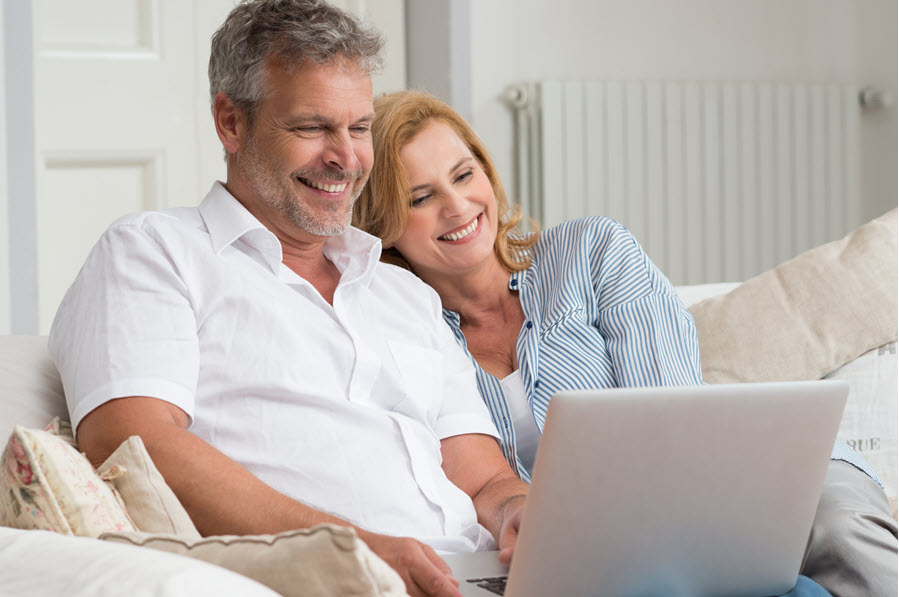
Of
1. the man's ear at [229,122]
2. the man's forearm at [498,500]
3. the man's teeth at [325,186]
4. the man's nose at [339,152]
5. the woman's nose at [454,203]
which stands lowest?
the man's forearm at [498,500]

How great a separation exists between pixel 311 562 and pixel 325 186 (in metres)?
0.80

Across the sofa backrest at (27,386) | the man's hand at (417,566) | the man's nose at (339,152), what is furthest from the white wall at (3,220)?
the man's hand at (417,566)

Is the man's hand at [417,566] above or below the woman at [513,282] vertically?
below

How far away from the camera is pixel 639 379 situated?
1630 mm

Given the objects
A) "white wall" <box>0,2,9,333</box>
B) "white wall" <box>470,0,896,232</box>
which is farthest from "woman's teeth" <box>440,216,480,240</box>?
"white wall" <box>470,0,896,232</box>

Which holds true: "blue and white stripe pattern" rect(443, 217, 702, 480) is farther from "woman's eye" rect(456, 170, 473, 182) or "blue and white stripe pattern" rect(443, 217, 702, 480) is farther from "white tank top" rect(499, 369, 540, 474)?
"woman's eye" rect(456, 170, 473, 182)

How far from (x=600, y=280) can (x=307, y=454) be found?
2.06 feet

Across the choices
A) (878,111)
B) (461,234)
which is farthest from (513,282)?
(878,111)

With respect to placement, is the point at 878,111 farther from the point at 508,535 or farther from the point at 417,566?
the point at 417,566

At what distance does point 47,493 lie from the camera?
989 mm

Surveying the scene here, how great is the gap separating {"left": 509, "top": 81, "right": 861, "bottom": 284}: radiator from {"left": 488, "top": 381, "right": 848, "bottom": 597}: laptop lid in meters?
2.38

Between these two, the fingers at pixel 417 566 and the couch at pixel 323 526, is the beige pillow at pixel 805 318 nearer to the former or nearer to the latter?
the couch at pixel 323 526

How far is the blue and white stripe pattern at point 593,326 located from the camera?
165cm

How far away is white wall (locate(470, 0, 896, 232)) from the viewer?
3.38 meters
